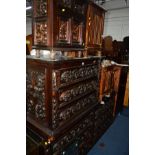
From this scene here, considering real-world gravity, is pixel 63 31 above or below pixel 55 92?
above

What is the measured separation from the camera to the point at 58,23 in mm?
1732

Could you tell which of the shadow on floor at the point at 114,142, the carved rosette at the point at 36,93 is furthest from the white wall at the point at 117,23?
the carved rosette at the point at 36,93

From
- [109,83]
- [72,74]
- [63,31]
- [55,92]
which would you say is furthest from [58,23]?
[109,83]

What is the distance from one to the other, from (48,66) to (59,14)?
1.93 feet

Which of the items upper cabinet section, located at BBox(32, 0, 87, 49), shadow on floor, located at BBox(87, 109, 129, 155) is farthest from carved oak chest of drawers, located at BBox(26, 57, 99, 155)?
shadow on floor, located at BBox(87, 109, 129, 155)

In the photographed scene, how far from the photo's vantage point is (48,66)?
1653 millimetres

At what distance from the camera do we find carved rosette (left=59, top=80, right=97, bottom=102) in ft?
6.18

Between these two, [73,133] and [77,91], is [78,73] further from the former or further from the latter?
[73,133]

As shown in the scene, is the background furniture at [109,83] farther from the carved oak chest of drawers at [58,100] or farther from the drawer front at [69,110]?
the carved oak chest of drawers at [58,100]

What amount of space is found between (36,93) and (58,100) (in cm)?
30

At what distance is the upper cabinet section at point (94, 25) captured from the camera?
87.7 inches
